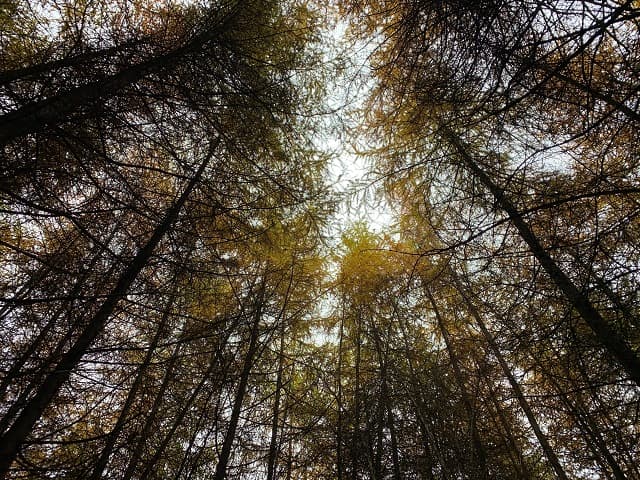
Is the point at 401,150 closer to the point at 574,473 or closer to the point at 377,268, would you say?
the point at 377,268

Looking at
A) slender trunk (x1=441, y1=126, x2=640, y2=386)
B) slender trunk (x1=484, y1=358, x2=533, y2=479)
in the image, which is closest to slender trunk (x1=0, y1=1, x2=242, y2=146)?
slender trunk (x1=441, y1=126, x2=640, y2=386)

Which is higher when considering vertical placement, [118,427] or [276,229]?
[276,229]

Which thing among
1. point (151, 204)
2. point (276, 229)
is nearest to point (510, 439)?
point (276, 229)

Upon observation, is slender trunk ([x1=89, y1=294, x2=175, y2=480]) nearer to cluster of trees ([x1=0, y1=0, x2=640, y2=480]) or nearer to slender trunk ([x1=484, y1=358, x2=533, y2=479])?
cluster of trees ([x1=0, y1=0, x2=640, y2=480])

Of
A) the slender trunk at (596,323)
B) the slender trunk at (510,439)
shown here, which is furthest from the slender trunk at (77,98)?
the slender trunk at (510,439)

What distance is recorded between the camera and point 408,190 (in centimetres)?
563

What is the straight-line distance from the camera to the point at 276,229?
437 centimetres

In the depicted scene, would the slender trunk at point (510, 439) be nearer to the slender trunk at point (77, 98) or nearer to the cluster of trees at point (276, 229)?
the cluster of trees at point (276, 229)

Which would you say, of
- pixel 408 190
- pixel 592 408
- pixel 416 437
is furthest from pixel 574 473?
pixel 408 190

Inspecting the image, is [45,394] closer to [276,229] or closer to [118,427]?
[118,427]

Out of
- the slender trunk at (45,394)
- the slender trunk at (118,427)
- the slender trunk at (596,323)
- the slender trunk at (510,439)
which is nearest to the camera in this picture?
the slender trunk at (118,427)

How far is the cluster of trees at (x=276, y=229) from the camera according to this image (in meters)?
2.35

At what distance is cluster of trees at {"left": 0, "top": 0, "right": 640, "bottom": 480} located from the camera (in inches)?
92.7

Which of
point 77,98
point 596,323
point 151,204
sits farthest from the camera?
point 151,204
